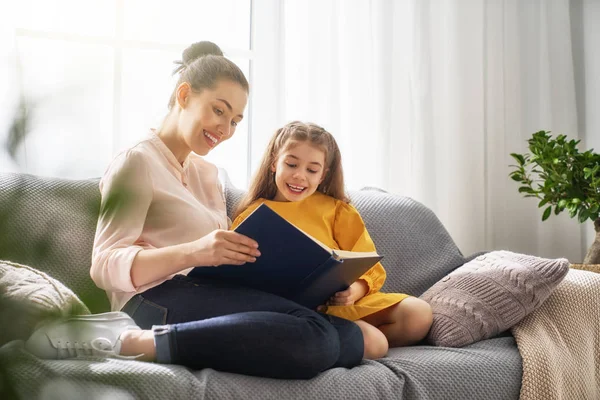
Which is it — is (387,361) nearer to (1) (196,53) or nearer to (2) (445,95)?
(1) (196,53)

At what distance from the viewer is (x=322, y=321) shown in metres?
1.47

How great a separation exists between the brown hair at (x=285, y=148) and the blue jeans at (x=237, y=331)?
19.7 inches

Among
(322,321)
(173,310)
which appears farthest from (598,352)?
(173,310)

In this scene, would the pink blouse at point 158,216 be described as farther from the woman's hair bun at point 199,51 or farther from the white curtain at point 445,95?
the white curtain at point 445,95

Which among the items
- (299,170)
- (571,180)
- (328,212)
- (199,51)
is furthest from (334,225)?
(571,180)

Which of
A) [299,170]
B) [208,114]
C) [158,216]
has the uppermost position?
[208,114]

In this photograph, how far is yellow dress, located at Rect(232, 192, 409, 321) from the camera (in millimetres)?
1866

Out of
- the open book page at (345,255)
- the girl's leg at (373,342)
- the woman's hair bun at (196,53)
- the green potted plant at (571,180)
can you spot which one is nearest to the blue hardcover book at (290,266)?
the open book page at (345,255)

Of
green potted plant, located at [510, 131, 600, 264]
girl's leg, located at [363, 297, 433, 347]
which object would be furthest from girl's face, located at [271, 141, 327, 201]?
green potted plant, located at [510, 131, 600, 264]

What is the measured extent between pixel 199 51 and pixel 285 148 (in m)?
0.35

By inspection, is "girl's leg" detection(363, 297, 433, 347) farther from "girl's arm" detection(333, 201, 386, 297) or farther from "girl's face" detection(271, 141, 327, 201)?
"girl's face" detection(271, 141, 327, 201)

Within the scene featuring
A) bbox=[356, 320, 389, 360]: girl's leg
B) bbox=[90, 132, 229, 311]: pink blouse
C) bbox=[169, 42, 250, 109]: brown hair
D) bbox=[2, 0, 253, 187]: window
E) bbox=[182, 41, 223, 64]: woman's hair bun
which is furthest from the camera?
bbox=[182, 41, 223, 64]: woman's hair bun

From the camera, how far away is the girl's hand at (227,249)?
1.38 metres

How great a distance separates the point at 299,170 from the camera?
187 centimetres
